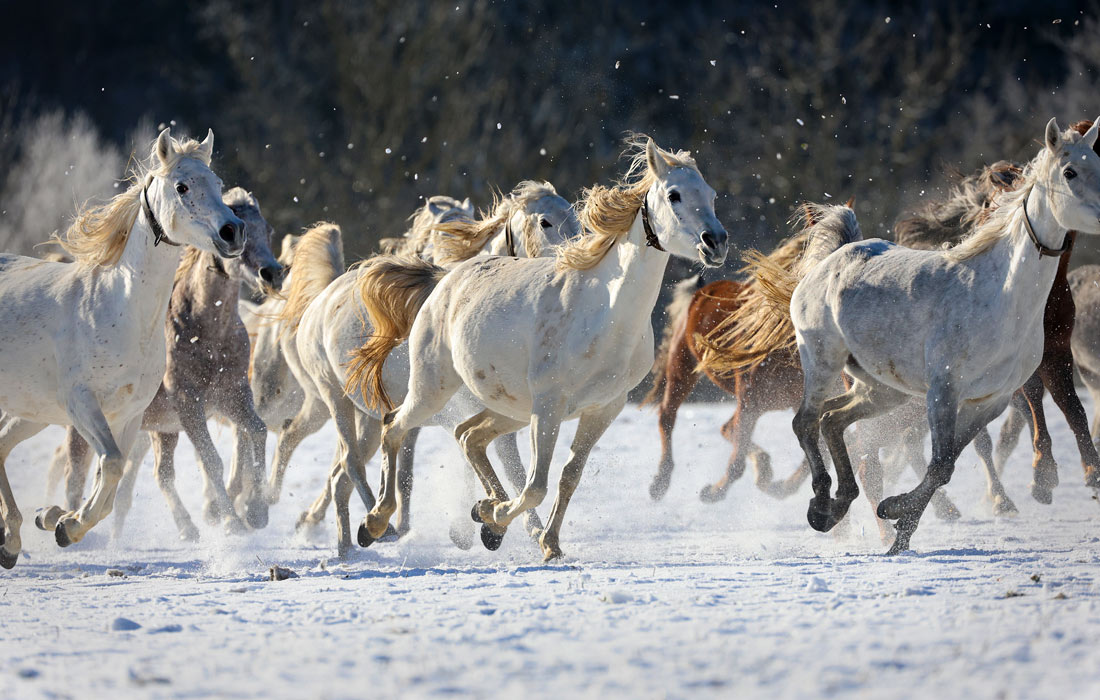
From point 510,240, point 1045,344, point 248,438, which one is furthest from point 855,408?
point 248,438

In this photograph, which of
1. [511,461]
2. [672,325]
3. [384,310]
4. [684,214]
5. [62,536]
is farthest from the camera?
[672,325]

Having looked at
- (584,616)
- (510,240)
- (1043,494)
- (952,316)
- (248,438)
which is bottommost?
(584,616)

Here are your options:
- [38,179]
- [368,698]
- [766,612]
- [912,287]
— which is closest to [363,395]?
[912,287]

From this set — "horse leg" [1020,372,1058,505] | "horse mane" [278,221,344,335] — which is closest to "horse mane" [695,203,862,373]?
"horse leg" [1020,372,1058,505]

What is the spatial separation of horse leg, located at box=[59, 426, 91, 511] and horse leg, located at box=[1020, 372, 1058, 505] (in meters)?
5.50

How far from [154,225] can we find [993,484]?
16.2 ft

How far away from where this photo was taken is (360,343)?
7215 millimetres

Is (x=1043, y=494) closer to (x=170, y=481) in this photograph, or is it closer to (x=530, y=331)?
(x=530, y=331)

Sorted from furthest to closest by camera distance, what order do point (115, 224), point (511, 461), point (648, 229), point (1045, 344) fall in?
point (511, 461)
point (1045, 344)
point (115, 224)
point (648, 229)

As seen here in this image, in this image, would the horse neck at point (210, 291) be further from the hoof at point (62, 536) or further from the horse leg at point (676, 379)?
the horse leg at point (676, 379)

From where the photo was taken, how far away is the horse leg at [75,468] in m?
7.94

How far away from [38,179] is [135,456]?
16352mm

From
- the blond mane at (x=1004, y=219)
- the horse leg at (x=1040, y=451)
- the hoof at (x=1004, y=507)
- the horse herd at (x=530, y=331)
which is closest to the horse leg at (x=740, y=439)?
the horse herd at (x=530, y=331)

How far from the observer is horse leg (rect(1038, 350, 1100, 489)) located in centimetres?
732
